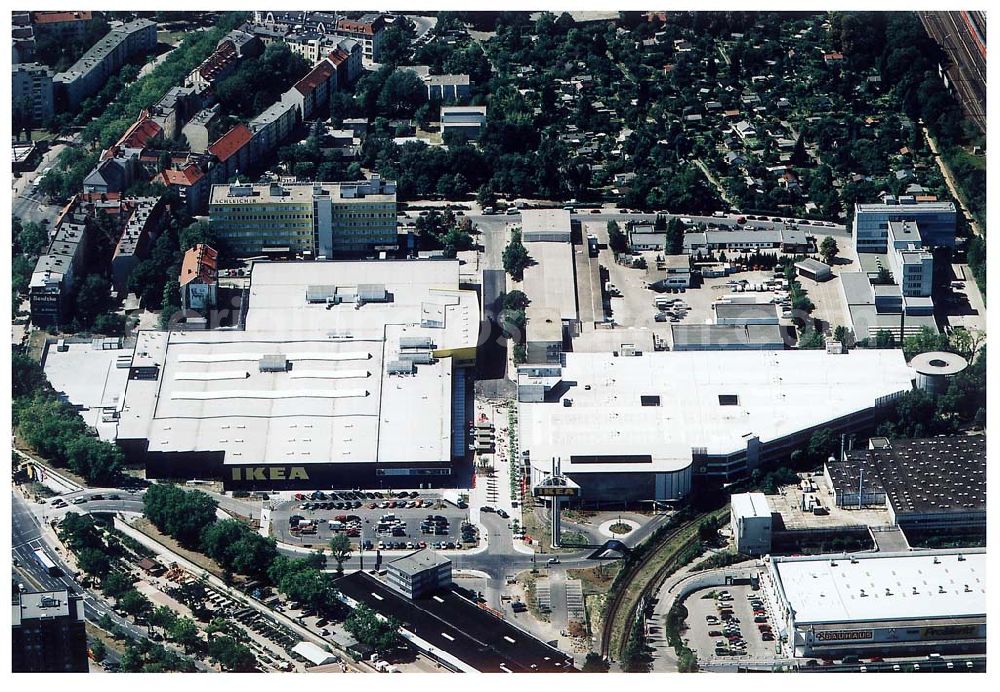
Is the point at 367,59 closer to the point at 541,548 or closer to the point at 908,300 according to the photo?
the point at 908,300

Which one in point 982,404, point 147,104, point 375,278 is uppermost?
point 147,104

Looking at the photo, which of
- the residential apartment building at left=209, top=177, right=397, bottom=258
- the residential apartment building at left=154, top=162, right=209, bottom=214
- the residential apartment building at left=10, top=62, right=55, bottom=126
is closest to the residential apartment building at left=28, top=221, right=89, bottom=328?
the residential apartment building at left=209, top=177, right=397, bottom=258

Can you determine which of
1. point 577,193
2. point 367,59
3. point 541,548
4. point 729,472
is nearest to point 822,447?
point 729,472

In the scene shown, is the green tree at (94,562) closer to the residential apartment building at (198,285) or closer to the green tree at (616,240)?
the residential apartment building at (198,285)

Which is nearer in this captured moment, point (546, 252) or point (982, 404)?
point (982, 404)

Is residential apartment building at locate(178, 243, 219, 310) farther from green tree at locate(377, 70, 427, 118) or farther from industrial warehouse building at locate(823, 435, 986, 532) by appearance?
industrial warehouse building at locate(823, 435, 986, 532)

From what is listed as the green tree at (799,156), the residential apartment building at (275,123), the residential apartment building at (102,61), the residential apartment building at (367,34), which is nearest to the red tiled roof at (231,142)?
the residential apartment building at (275,123)
